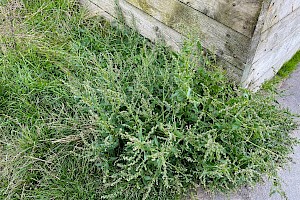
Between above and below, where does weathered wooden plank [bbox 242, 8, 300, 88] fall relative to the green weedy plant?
above

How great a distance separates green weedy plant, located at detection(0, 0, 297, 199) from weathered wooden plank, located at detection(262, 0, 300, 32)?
0.37 metres

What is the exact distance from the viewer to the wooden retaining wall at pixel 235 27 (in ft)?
5.36

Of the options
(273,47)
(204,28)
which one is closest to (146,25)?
(204,28)

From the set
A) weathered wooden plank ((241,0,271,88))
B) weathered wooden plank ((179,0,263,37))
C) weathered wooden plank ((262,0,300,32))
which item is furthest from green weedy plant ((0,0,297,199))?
weathered wooden plank ((262,0,300,32))

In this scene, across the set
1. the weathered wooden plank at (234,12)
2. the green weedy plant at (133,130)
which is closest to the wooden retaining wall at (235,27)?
the weathered wooden plank at (234,12)

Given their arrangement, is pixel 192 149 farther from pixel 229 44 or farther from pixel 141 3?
pixel 141 3

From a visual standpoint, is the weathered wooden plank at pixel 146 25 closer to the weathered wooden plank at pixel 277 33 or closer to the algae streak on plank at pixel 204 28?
the algae streak on plank at pixel 204 28

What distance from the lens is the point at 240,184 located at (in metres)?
1.70

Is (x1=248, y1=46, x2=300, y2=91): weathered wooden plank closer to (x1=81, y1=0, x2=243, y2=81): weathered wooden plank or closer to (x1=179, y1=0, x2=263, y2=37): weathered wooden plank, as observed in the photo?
(x1=179, y1=0, x2=263, y2=37): weathered wooden plank

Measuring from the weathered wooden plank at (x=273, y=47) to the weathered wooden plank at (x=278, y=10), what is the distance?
0.12ft

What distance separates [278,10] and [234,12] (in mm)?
234

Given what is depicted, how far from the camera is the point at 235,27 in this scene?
1705 mm

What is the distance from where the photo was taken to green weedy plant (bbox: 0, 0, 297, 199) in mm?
1563

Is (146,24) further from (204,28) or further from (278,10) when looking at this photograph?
(278,10)
